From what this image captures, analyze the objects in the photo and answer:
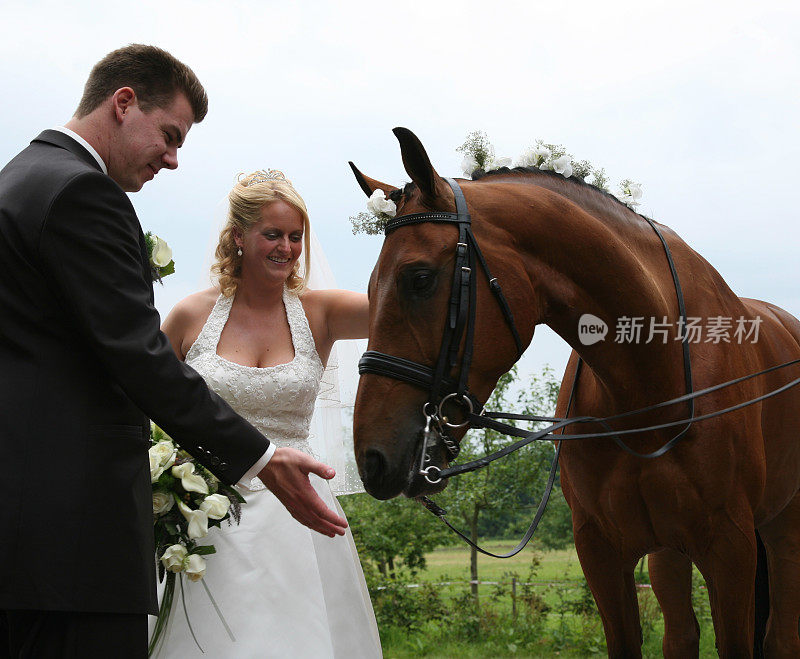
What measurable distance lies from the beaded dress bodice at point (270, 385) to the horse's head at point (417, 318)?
3.02 feet

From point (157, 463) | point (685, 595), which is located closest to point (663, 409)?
point (685, 595)

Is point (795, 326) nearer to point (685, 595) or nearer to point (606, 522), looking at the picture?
point (685, 595)

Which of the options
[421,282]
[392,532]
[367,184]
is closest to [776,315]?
[367,184]

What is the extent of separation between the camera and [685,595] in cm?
409

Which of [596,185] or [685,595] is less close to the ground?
[596,185]

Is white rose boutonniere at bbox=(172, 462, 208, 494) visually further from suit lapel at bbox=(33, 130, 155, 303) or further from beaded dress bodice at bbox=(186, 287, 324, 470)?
suit lapel at bbox=(33, 130, 155, 303)

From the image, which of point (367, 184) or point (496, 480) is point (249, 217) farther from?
point (496, 480)

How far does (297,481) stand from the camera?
7.12 ft

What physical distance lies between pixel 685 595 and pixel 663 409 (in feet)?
5.20

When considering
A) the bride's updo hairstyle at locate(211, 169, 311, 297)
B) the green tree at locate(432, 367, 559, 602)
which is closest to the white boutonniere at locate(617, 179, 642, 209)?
the bride's updo hairstyle at locate(211, 169, 311, 297)

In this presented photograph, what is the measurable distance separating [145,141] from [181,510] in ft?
4.17

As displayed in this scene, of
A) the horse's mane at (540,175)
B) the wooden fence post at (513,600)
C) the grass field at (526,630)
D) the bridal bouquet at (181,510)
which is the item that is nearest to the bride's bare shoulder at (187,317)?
the bridal bouquet at (181,510)

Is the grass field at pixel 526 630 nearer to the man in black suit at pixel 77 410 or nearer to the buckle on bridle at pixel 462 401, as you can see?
the buckle on bridle at pixel 462 401

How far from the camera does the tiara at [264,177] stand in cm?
368
